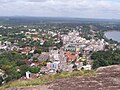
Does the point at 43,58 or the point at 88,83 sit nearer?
the point at 88,83

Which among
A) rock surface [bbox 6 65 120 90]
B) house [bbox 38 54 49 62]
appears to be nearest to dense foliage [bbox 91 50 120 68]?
house [bbox 38 54 49 62]

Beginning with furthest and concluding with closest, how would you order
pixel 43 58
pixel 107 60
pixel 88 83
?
pixel 43 58 < pixel 107 60 < pixel 88 83

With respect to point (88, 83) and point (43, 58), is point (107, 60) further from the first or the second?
point (43, 58)

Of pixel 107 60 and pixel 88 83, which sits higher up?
pixel 88 83

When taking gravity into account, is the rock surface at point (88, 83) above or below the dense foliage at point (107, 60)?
above

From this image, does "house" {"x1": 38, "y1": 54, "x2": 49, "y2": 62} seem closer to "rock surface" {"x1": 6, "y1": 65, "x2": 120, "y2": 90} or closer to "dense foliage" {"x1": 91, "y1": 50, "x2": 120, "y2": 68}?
"dense foliage" {"x1": 91, "y1": 50, "x2": 120, "y2": 68}

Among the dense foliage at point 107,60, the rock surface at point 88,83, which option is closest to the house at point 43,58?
the dense foliage at point 107,60

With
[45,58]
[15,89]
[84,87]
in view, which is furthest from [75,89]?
[45,58]

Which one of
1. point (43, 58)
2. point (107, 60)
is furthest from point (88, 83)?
point (43, 58)

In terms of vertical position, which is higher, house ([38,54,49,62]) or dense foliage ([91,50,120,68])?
dense foliage ([91,50,120,68])

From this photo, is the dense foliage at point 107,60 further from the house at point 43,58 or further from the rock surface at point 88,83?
the rock surface at point 88,83

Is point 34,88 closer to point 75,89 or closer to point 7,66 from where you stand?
point 75,89

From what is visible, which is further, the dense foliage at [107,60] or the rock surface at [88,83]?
the dense foliage at [107,60]
